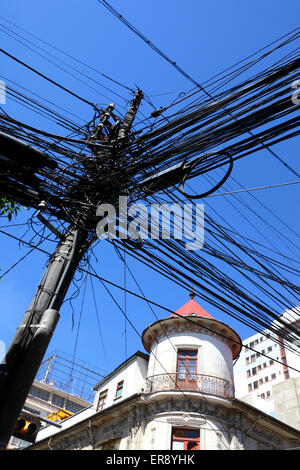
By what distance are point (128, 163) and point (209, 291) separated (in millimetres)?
2569

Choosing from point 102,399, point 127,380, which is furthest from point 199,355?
point 102,399

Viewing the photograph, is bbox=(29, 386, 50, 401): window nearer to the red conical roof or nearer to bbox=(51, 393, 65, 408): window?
bbox=(51, 393, 65, 408): window

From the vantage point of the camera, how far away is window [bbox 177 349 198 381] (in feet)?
54.0

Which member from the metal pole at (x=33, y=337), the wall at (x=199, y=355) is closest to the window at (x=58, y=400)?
the wall at (x=199, y=355)

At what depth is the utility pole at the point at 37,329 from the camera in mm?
4059

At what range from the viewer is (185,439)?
576 inches

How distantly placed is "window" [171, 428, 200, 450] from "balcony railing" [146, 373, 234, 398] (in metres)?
1.58

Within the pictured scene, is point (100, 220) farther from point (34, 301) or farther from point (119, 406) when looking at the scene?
point (119, 406)

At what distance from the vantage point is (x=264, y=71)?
188 inches

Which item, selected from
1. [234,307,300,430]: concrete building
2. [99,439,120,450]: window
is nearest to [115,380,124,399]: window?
Result: [99,439,120,450]: window

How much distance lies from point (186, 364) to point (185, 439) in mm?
3317
